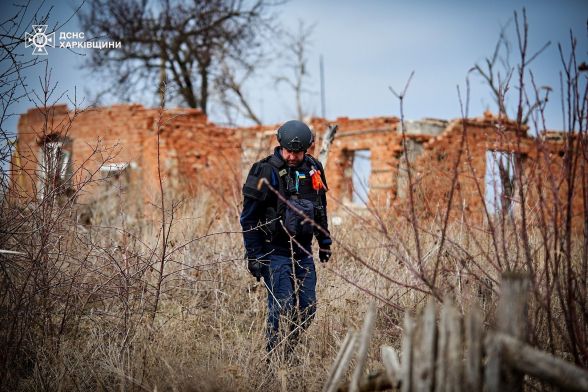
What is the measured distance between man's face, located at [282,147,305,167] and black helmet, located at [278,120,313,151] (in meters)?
0.04

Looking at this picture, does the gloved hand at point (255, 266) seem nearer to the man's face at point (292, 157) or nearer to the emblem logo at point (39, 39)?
the man's face at point (292, 157)

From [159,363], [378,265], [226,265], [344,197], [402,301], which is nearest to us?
[159,363]

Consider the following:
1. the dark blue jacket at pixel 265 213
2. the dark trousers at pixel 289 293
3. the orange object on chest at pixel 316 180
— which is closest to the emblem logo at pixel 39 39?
the dark blue jacket at pixel 265 213

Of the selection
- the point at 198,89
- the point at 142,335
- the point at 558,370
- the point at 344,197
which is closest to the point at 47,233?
the point at 142,335

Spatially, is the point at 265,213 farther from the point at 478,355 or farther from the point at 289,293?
the point at 478,355

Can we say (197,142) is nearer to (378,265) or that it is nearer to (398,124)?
(398,124)

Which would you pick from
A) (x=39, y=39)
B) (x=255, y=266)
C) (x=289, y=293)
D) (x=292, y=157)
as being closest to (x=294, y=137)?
(x=292, y=157)

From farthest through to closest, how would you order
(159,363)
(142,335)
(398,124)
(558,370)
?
(398,124)
(142,335)
(159,363)
(558,370)

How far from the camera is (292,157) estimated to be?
365 cm

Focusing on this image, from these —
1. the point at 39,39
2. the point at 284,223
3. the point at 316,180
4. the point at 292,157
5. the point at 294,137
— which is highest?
the point at 39,39

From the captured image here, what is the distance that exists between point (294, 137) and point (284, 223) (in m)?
0.59

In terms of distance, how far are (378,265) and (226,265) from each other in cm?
141

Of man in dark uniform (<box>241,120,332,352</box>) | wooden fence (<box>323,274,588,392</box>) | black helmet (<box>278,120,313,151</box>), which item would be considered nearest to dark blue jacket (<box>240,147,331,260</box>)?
man in dark uniform (<box>241,120,332,352</box>)

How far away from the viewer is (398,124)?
11.5 m
